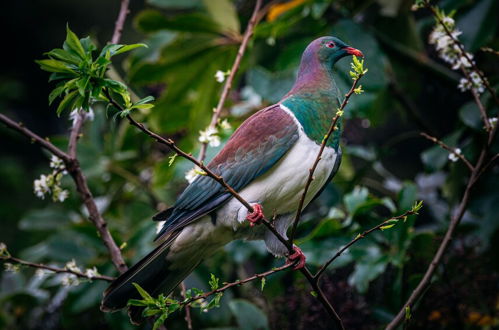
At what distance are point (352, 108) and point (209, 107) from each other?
0.64 meters

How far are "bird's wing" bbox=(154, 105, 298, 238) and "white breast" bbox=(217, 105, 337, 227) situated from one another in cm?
2

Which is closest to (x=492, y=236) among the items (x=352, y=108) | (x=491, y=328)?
(x=491, y=328)

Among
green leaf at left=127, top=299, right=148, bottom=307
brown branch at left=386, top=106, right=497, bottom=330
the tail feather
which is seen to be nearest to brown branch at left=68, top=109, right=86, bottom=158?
the tail feather

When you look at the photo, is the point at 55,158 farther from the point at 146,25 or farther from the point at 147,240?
the point at 146,25

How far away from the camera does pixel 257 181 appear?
185 centimetres

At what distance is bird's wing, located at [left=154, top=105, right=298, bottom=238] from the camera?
1814mm

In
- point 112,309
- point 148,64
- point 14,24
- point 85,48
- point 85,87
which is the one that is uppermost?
point 14,24

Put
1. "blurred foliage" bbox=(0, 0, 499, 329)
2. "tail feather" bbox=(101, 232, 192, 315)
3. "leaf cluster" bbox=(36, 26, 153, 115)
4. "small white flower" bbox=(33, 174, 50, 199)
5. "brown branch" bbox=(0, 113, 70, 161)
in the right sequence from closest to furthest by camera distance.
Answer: "leaf cluster" bbox=(36, 26, 153, 115)
"brown branch" bbox=(0, 113, 70, 161)
"tail feather" bbox=(101, 232, 192, 315)
"small white flower" bbox=(33, 174, 50, 199)
"blurred foliage" bbox=(0, 0, 499, 329)

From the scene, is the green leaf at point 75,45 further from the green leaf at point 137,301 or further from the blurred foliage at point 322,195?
the blurred foliage at point 322,195

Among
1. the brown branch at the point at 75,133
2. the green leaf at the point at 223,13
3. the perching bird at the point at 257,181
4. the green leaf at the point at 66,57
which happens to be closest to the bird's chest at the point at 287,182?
the perching bird at the point at 257,181

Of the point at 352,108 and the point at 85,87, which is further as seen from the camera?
the point at 352,108

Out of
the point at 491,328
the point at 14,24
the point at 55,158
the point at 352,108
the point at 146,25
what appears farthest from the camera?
the point at 14,24

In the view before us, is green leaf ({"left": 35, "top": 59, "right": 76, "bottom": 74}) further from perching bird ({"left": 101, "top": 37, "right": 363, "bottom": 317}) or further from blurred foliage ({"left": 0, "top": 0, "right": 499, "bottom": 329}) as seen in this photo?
blurred foliage ({"left": 0, "top": 0, "right": 499, "bottom": 329})

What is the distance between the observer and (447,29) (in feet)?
5.78
